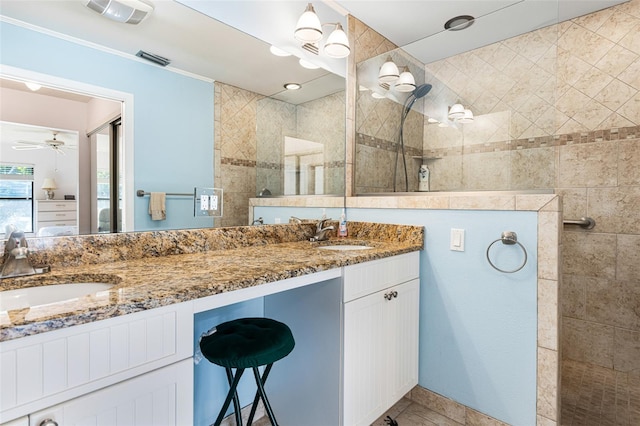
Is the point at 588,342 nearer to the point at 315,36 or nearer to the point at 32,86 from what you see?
the point at 315,36

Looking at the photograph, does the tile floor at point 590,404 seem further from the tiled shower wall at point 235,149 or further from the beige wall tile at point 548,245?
the tiled shower wall at point 235,149

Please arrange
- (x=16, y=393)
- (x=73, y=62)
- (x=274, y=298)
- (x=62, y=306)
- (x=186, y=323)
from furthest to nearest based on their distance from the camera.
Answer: (x=274, y=298) → (x=73, y=62) → (x=186, y=323) → (x=62, y=306) → (x=16, y=393)

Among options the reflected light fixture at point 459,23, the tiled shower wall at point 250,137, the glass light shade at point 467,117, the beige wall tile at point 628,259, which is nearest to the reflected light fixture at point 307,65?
the tiled shower wall at point 250,137

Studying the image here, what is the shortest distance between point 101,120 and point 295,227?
1139 millimetres

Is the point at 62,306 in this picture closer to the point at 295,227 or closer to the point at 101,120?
the point at 101,120

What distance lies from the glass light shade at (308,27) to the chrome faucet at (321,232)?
1.10m

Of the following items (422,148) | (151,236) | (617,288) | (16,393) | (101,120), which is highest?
(422,148)

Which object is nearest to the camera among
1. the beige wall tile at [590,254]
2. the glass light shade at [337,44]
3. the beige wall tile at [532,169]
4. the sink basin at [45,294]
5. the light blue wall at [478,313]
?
the sink basin at [45,294]

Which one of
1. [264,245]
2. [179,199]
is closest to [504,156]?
[264,245]

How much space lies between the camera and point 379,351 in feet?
5.37

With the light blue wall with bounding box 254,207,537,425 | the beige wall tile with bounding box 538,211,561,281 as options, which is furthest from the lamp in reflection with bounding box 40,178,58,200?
the beige wall tile with bounding box 538,211,561,281

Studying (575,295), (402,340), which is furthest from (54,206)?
(575,295)

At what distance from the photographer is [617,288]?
2305mm

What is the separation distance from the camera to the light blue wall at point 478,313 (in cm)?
162
